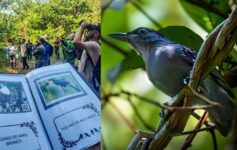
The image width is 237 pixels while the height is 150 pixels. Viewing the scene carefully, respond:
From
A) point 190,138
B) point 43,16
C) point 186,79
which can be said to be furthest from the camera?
point 43,16

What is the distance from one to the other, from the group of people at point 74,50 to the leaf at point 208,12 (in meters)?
0.43

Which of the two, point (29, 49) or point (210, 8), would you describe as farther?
point (29, 49)

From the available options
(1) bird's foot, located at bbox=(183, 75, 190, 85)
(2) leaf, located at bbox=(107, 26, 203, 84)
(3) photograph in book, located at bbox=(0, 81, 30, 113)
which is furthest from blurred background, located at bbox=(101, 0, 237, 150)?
(3) photograph in book, located at bbox=(0, 81, 30, 113)

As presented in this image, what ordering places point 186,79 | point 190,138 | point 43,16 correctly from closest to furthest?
point 186,79 < point 190,138 < point 43,16

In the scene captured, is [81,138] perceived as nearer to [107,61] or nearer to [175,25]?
[107,61]

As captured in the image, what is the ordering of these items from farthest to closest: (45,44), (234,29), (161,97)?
(45,44) → (161,97) → (234,29)

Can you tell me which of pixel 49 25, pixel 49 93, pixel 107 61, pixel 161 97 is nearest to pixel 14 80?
pixel 49 93

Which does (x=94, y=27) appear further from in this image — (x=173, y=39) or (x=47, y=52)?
(x=173, y=39)

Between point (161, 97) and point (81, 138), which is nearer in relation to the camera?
point (161, 97)

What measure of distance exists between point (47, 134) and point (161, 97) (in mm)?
510

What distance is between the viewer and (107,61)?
1.97 meters

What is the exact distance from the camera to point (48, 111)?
194cm

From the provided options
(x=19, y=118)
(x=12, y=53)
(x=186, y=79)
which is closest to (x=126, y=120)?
(x=186, y=79)

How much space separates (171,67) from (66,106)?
49 cm
